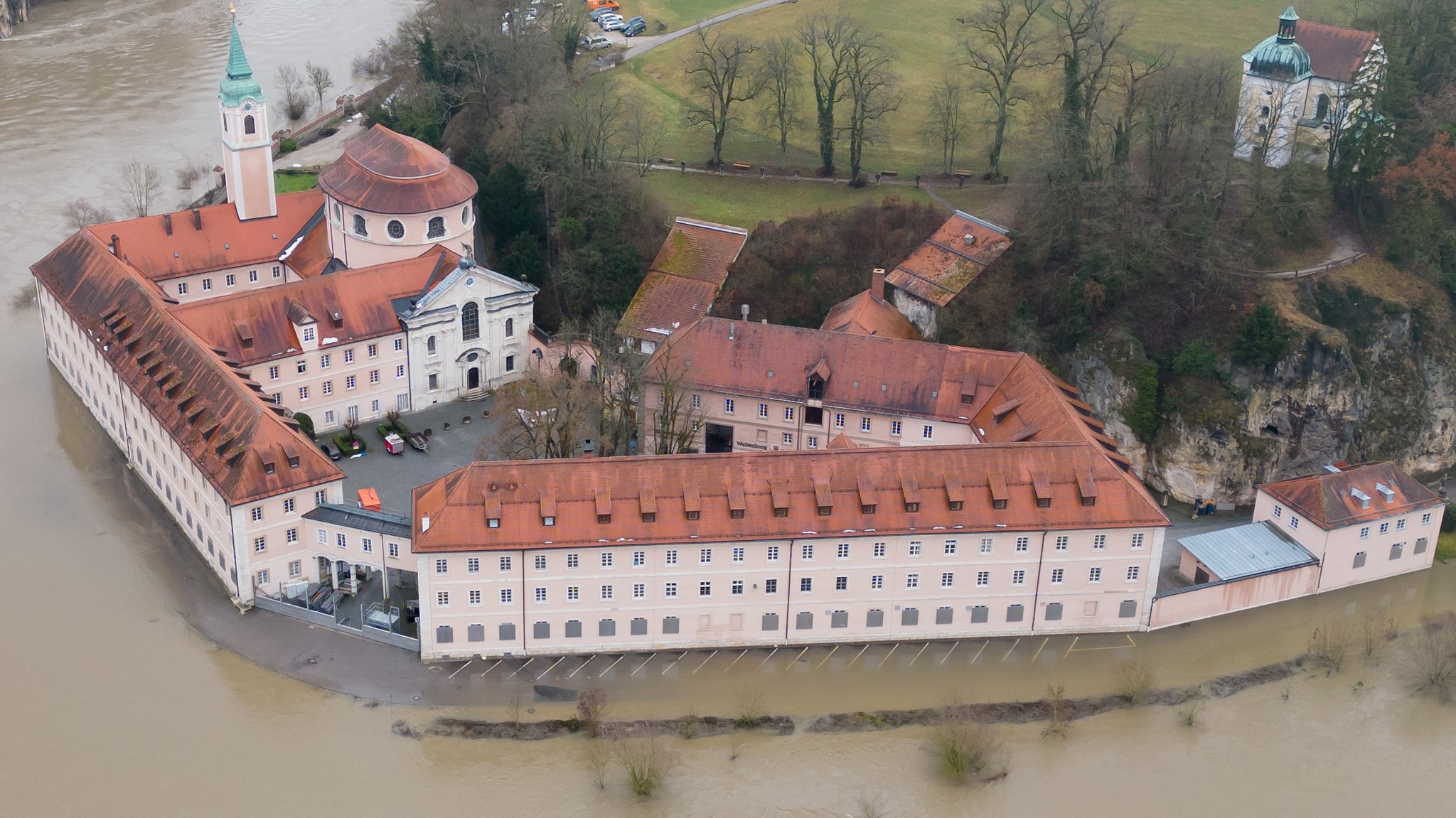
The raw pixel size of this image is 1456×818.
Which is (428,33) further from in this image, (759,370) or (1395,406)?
(1395,406)

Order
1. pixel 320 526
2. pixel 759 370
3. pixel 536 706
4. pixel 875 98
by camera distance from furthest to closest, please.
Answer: pixel 875 98, pixel 759 370, pixel 320 526, pixel 536 706

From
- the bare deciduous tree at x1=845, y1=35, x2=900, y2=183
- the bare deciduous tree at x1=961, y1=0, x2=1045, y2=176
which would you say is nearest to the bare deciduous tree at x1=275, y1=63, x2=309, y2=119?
the bare deciduous tree at x1=845, y1=35, x2=900, y2=183

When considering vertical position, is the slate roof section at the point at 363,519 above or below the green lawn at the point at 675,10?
below

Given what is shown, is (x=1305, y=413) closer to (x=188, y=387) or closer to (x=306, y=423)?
(x=306, y=423)

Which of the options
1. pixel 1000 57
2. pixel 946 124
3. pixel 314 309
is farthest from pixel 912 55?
pixel 314 309

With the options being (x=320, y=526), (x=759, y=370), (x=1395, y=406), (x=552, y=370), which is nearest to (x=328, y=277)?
(x=552, y=370)

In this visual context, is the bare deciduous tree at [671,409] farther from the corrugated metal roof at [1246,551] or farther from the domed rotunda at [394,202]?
the corrugated metal roof at [1246,551]

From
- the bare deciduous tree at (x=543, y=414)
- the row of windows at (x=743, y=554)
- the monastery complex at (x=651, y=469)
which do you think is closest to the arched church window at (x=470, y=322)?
the monastery complex at (x=651, y=469)
